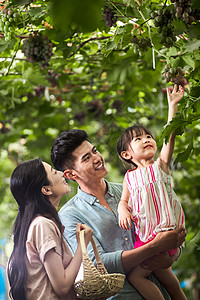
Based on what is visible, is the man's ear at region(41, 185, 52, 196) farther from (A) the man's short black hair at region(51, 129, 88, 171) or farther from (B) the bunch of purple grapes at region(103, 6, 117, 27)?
(B) the bunch of purple grapes at region(103, 6, 117, 27)

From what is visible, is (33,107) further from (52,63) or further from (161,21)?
(161,21)

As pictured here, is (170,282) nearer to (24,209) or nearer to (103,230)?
(103,230)

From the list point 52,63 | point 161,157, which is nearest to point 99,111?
point 52,63

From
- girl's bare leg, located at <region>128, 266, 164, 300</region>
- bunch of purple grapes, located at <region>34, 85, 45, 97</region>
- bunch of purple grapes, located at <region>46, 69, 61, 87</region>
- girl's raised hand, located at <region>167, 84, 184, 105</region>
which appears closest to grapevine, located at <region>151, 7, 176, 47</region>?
girl's raised hand, located at <region>167, 84, 184, 105</region>

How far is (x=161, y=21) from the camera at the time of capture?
934mm

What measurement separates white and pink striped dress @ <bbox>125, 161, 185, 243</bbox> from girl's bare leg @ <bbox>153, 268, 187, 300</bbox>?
95 millimetres

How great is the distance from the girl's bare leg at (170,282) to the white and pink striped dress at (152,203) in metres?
0.09

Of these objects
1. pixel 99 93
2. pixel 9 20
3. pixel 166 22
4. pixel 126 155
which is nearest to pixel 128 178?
pixel 126 155

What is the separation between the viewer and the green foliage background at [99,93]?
1.10 m

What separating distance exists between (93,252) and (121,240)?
0.08m

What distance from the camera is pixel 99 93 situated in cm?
203

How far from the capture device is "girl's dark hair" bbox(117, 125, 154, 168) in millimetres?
1041

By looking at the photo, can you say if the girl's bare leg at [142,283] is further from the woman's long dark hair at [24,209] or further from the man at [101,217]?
the woman's long dark hair at [24,209]

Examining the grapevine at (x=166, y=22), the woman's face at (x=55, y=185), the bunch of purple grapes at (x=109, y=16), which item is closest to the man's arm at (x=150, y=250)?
the woman's face at (x=55, y=185)
